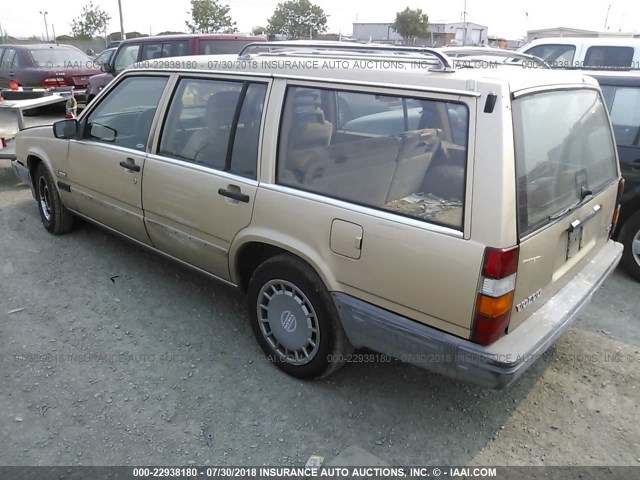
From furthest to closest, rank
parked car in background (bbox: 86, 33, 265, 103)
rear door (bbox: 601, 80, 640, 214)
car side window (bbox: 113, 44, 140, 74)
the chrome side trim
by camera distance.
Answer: car side window (bbox: 113, 44, 140, 74)
parked car in background (bbox: 86, 33, 265, 103)
rear door (bbox: 601, 80, 640, 214)
the chrome side trim

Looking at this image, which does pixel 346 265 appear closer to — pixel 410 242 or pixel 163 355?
pixel 410 242

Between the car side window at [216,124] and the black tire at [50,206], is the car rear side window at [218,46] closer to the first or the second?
the black tire at [50,206]

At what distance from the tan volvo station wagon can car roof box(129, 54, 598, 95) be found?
11 mm

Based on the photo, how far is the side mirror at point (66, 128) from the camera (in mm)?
4191

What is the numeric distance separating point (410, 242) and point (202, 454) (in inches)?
57.5

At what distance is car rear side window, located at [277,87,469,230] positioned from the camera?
2.25m

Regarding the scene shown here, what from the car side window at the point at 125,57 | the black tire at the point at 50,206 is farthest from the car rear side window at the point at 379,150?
the car side window at the point at 125,57

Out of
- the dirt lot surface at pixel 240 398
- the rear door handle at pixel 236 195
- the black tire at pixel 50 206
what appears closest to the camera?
the dirt lot surface at pixel 240 398

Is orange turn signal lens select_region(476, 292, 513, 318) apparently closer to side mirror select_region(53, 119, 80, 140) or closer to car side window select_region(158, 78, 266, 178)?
car side window select_region(158, 78, 266, 178)

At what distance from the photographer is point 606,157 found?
3.13 metres

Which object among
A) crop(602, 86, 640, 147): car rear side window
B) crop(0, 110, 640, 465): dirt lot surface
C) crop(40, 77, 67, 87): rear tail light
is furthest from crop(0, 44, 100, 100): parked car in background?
crop(602, 86, 640, 147): car rear side window

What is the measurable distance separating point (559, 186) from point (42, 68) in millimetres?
12433

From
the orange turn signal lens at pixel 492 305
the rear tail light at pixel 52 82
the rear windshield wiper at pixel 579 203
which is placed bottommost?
the orange turn signal lens at pixel 492 305

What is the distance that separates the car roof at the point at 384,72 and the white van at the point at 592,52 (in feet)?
20.6
